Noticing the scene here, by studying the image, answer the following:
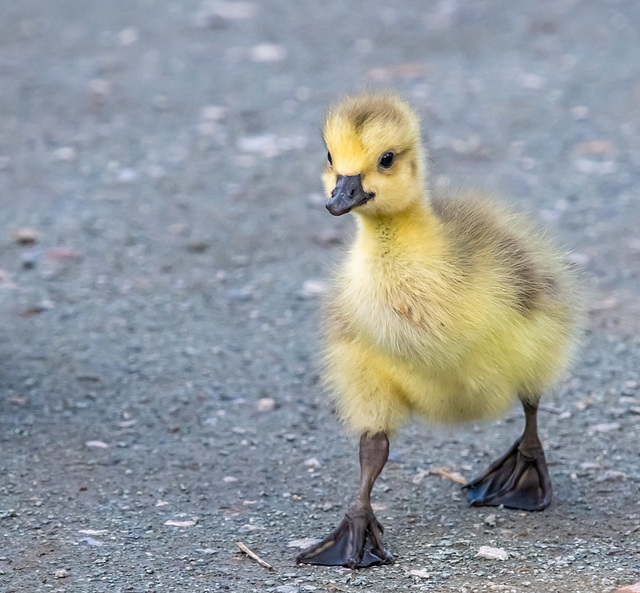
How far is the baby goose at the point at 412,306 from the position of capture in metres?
3.12

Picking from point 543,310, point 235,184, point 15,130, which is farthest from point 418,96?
point 543,310

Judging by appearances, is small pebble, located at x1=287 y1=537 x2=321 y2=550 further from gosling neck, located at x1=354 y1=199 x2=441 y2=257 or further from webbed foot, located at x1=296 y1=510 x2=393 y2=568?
gosling neck, located at x1=354 y1=199 x2=441 y2=257

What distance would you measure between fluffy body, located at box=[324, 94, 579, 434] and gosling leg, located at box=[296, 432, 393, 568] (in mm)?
94

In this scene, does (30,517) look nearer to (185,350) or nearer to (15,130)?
(185,350)

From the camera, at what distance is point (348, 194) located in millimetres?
3068

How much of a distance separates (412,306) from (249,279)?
2.61m

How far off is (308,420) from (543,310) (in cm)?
133

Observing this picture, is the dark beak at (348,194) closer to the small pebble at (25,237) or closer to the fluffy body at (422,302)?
the fluffy body at (422,302)

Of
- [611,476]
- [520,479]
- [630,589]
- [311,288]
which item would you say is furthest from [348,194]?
[311,288]

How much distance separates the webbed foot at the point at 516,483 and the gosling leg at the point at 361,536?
0.55 metres

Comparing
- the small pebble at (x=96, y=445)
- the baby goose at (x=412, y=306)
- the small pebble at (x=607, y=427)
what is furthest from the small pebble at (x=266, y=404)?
the small pebble at (x=607, y=427)

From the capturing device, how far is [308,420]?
14.3 ft

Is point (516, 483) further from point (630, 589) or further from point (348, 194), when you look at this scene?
point (348, 194)

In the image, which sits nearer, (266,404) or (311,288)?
(266,404)
